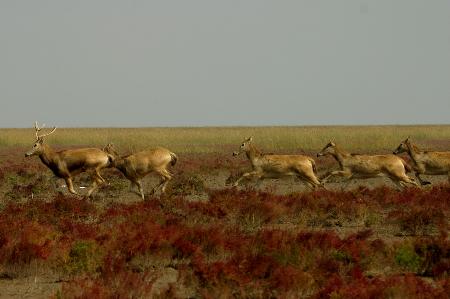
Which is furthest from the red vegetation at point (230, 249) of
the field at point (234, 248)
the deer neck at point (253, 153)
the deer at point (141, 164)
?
the deer neck at point (253, 153)

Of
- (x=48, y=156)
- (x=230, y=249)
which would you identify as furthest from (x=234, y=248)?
(x=48, y=156)

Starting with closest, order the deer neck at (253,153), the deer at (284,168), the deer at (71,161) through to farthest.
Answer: the deer at (71,161), the deer at (284,168), the deer neck at (253,153)

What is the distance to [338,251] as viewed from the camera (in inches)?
397

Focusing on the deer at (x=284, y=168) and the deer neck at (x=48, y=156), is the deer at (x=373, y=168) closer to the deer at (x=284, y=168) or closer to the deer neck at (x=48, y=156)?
the deer at (x=284, y=168)

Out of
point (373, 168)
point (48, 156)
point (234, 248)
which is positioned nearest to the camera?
point (234, 248)

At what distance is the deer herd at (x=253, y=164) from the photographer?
741 inches

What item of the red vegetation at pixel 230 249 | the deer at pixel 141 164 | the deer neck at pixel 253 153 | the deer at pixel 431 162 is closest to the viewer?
the red vegetation at pixel 230 249

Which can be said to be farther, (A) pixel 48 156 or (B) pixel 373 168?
(B) pixel 373 168

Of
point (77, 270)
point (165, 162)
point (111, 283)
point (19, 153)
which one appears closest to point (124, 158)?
point (165, 162)

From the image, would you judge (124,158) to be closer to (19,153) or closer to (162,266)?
(162,266)

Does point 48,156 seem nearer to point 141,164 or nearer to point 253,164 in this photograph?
point 141,164

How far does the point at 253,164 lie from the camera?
20.0 m

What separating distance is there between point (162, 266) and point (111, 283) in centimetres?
182

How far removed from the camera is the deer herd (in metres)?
18.8
